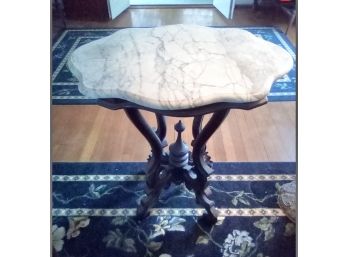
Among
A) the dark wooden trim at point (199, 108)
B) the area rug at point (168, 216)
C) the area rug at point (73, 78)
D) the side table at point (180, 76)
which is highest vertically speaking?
the side table at point (180, 76)

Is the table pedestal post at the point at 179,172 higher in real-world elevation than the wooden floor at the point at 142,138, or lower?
higher

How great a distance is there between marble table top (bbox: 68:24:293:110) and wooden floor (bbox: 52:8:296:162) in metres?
0.57

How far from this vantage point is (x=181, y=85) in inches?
26.2

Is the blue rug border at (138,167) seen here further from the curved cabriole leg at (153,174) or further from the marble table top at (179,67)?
the marble table top at (179,67)

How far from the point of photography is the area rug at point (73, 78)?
1.64m

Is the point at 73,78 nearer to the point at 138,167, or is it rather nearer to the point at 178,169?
the point at 138,167

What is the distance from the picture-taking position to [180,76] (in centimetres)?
70

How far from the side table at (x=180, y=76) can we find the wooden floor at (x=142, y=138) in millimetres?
354

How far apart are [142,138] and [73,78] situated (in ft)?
2.31

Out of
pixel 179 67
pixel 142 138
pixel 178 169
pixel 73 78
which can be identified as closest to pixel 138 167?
pixel 142 138

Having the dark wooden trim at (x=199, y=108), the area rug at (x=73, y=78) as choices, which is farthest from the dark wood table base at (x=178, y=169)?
the area rug at (x=73, y=78)
